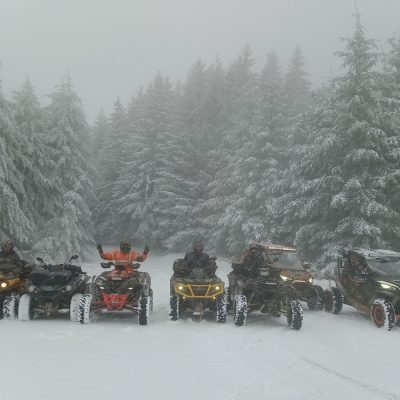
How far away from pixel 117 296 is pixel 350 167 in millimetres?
14519

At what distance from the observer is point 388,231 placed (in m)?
21.4

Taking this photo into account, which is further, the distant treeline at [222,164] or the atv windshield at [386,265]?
the distant treeline at [222,164]

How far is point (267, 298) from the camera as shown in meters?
12.3

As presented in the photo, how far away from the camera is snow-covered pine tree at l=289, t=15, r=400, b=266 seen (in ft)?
68.9

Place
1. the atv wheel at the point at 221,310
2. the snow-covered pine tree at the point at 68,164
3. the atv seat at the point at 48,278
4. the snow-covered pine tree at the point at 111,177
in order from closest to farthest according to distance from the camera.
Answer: the atv seat at the point at 48,278 < the atv wheel at the point at 221,310 < the snow-covered pine tree at the point at 68,164 < the snow-covered pine tree at the point at 111,177

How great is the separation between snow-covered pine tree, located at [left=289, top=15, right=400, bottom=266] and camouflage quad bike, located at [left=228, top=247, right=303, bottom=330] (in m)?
9.06

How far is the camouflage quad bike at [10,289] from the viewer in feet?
38.1

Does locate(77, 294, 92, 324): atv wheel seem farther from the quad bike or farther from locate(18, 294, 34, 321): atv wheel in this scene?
locate(18, 294, 34, 321): atv wheel

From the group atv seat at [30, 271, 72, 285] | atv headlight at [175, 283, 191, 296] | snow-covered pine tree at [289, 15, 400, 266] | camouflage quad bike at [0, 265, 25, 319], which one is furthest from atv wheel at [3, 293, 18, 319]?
snow-covered pine tree at [289, 15, 400, 266]

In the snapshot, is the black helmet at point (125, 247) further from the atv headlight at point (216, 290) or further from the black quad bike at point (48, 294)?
the atv headlight at point (216, 290)

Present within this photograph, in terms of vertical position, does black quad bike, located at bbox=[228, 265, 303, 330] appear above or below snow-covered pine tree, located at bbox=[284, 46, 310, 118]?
below

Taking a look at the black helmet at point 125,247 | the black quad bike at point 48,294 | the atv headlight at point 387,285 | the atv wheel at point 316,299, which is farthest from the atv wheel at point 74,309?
the atv headlight at point 387,285

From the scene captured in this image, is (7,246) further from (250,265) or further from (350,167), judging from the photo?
(350,167)

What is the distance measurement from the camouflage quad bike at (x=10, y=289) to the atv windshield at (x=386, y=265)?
903cm
